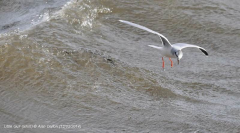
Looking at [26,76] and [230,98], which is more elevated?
[26,76]

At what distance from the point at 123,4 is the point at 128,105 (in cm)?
482

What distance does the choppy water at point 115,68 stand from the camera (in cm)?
585

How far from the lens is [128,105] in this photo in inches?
245

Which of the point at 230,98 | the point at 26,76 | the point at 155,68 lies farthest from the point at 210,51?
the point at 26,76

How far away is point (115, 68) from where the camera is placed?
288 inches

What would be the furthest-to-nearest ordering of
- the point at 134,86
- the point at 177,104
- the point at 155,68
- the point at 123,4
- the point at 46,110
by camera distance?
the point at 123,4
the point at 155,68
the point at 134,86
the point at 177,104
the point at 46,110

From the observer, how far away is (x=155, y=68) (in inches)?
308

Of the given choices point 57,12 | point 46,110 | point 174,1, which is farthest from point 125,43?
point 46,110

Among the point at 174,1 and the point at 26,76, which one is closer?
the point at 26,76

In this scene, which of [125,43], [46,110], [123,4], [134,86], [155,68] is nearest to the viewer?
[46,110]

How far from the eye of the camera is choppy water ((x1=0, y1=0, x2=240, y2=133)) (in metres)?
5.85

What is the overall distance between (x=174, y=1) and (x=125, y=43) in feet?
8.63

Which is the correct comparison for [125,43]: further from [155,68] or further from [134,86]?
[134,86]

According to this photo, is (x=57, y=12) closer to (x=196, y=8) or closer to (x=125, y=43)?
(x=125, y=43)
